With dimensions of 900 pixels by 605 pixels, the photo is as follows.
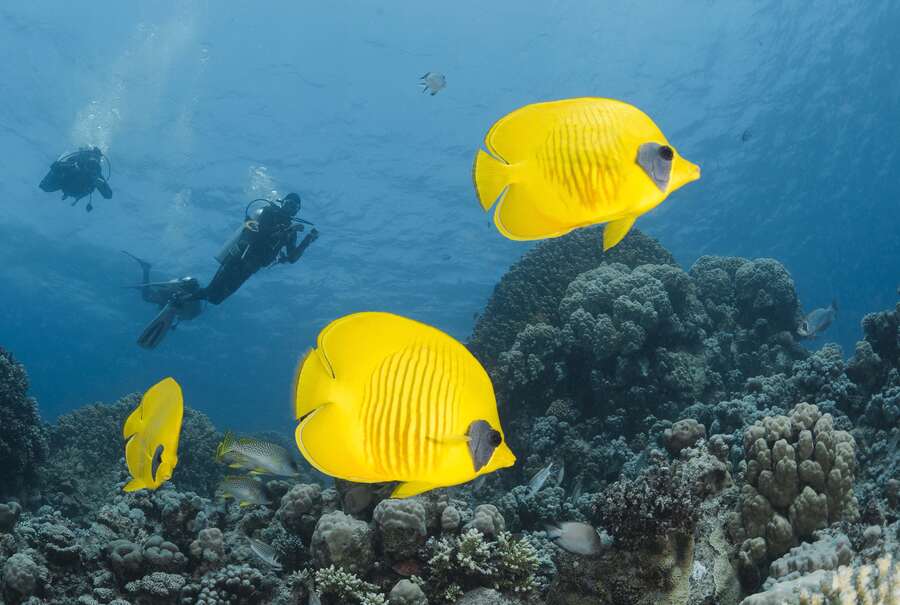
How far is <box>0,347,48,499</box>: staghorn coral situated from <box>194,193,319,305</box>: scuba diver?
3.88 meters

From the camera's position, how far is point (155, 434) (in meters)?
2.68

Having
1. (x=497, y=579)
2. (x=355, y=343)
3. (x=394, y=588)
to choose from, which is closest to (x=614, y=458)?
(x=497, y=579)

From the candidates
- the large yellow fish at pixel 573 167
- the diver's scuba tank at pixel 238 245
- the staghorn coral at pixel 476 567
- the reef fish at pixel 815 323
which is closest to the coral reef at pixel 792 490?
the staghorn coral at pixel 476 567

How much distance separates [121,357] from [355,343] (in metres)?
70.6

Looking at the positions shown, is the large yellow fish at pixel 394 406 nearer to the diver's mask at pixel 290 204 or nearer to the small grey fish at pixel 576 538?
the small grey fish at pixel 576 538

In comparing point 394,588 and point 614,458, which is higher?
point 614,458

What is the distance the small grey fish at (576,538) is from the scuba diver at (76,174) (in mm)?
12804

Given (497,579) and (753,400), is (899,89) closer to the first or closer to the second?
(753,400)

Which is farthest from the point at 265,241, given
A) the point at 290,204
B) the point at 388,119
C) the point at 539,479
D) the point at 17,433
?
the point at 388,119

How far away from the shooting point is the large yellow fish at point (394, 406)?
1.20m

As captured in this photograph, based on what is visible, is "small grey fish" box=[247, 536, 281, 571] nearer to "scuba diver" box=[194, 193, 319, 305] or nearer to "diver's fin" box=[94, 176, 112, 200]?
"scuba diver" box=[194, 193, 319, 305]

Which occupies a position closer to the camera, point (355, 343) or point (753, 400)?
point (355, 343)

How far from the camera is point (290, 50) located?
25078 millimetres

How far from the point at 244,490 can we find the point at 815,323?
32.8 ft
